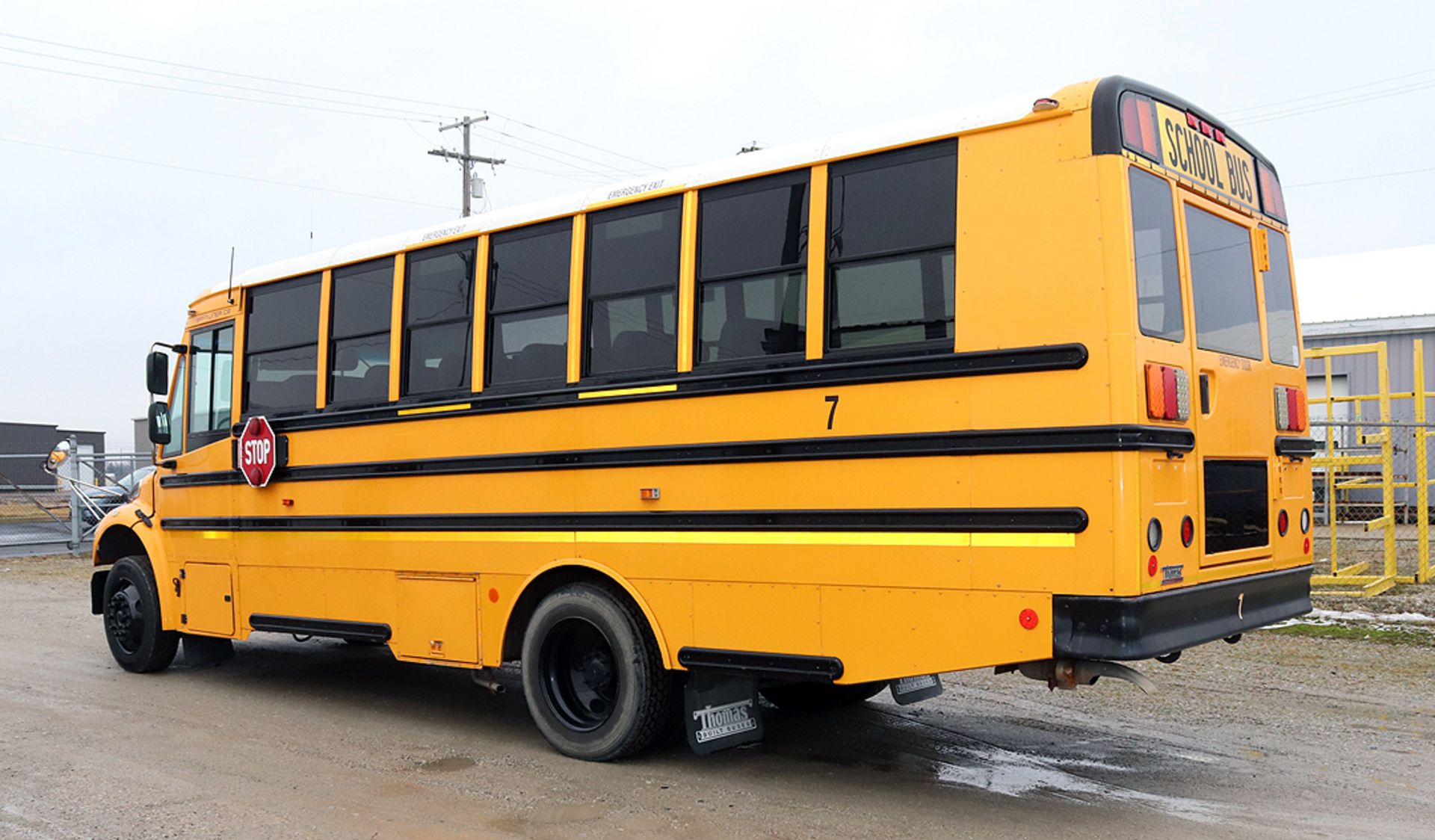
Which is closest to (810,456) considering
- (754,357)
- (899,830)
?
(754,357)

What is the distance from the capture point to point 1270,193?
6324mm

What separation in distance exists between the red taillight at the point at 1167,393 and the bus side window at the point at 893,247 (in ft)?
2.67

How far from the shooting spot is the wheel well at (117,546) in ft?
31.1

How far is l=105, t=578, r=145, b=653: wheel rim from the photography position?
30.0ft

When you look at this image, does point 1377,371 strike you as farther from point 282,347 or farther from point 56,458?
point 56,458

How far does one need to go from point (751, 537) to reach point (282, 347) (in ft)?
13.7

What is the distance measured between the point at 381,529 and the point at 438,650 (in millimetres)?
882

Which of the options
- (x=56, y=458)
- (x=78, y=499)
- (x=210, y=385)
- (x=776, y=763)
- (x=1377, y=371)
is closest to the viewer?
(x=776, y=763)

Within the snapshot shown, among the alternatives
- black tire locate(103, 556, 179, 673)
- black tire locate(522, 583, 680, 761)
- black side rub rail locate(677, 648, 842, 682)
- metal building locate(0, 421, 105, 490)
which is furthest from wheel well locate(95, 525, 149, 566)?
metal building locate(0, 421, 105, 490)

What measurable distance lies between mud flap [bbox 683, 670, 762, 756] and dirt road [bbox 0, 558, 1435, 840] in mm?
196

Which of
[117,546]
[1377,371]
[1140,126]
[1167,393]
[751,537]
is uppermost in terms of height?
[1377,371]

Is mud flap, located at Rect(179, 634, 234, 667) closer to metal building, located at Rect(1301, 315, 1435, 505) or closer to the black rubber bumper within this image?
the black rubber bumper

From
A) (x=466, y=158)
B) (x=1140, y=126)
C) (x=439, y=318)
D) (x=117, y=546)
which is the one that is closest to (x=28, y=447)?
(x=466, y=158)

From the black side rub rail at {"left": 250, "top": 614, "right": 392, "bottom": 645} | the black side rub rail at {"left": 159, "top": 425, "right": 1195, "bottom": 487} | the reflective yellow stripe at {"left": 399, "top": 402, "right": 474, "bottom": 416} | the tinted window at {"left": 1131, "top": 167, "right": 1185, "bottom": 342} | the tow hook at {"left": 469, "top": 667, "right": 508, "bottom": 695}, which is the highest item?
the tinted window at {"left": 1131, "top": 167, "right": 1185, "bottom": 342}
